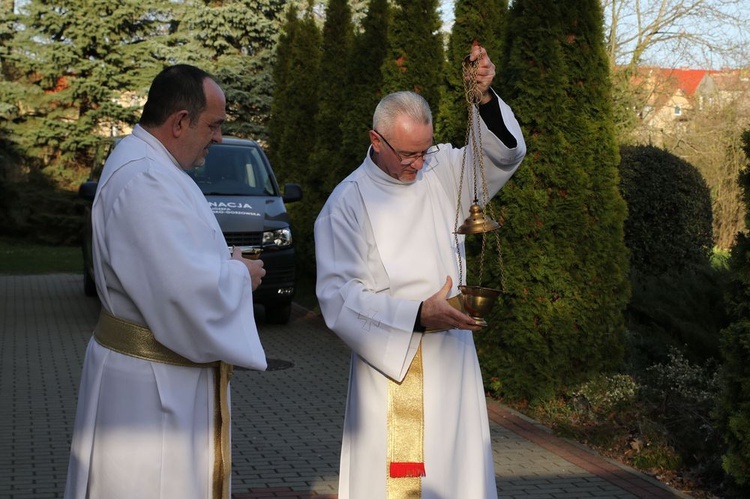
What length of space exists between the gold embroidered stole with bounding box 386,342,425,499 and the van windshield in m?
8.64

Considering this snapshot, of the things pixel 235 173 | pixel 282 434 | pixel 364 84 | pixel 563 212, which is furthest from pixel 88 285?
pixel 563 212

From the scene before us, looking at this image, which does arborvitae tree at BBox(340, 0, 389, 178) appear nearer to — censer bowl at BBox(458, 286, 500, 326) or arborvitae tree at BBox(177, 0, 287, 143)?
censer bowl at BBox(458, 286, 500, 326)

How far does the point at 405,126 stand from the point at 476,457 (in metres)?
1.40

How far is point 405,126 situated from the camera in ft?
13.5

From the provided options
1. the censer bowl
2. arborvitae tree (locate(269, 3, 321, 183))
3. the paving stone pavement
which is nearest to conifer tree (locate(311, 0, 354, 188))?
arborvitae tree (locate(269, 3, 321, 183))

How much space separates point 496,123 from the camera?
14.5ft

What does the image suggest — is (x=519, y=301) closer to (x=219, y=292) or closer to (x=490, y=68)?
(x=490, y=68)

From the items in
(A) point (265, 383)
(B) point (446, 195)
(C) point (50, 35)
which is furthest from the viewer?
(C) point (50, 35)

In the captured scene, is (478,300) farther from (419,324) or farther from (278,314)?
(278,314)

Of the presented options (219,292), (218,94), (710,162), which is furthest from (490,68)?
(710,162)

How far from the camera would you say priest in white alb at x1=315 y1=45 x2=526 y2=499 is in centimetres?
411

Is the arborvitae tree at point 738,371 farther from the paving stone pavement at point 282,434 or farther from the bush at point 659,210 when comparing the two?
the bush at point 659,210

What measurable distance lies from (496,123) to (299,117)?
14.2 metres

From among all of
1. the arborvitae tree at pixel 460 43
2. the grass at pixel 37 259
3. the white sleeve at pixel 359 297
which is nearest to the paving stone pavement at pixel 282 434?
the white sleeve at pixel 359 297
